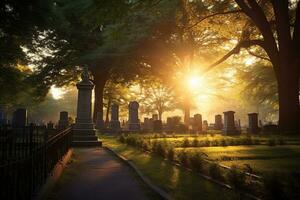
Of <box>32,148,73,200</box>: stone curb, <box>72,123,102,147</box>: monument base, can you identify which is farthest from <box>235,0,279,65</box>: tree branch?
<box>32,148,73,200</box>: stone curb

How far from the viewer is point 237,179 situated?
6312 mm

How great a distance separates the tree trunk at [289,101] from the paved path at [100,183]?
12382 mm

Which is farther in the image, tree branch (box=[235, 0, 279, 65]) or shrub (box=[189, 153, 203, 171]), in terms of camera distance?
tree branch (box=[235, 0, 279, 65])

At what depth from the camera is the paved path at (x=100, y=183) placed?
21.7ft

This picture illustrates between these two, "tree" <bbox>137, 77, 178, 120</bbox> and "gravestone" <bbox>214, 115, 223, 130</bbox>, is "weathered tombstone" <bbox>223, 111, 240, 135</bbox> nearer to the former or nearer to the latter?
"gravestone" <bbox>214, 115, 223, 130</bbox>

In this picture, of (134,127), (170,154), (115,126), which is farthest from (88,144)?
(115,126)

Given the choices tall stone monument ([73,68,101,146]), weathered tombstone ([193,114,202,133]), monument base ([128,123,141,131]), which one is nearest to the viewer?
tall stone monument ([73,68,101,146])

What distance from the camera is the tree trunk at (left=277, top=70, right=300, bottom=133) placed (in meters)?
18.9

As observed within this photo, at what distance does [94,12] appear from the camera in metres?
11.5

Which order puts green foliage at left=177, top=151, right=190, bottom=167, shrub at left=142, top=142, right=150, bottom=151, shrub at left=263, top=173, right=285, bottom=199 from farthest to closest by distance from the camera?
shrub at left=142, top=142, right=150, bottom=151
green foliage at left=177, top=151, right=190, bottom=167
shrub at left=263, top=173, right=285, bottom=199

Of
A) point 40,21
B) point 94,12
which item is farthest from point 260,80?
point 94,12

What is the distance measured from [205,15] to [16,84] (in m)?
21.3

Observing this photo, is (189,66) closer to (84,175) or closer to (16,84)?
(16,84)

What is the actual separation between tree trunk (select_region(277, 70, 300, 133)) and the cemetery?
0.20 feet
